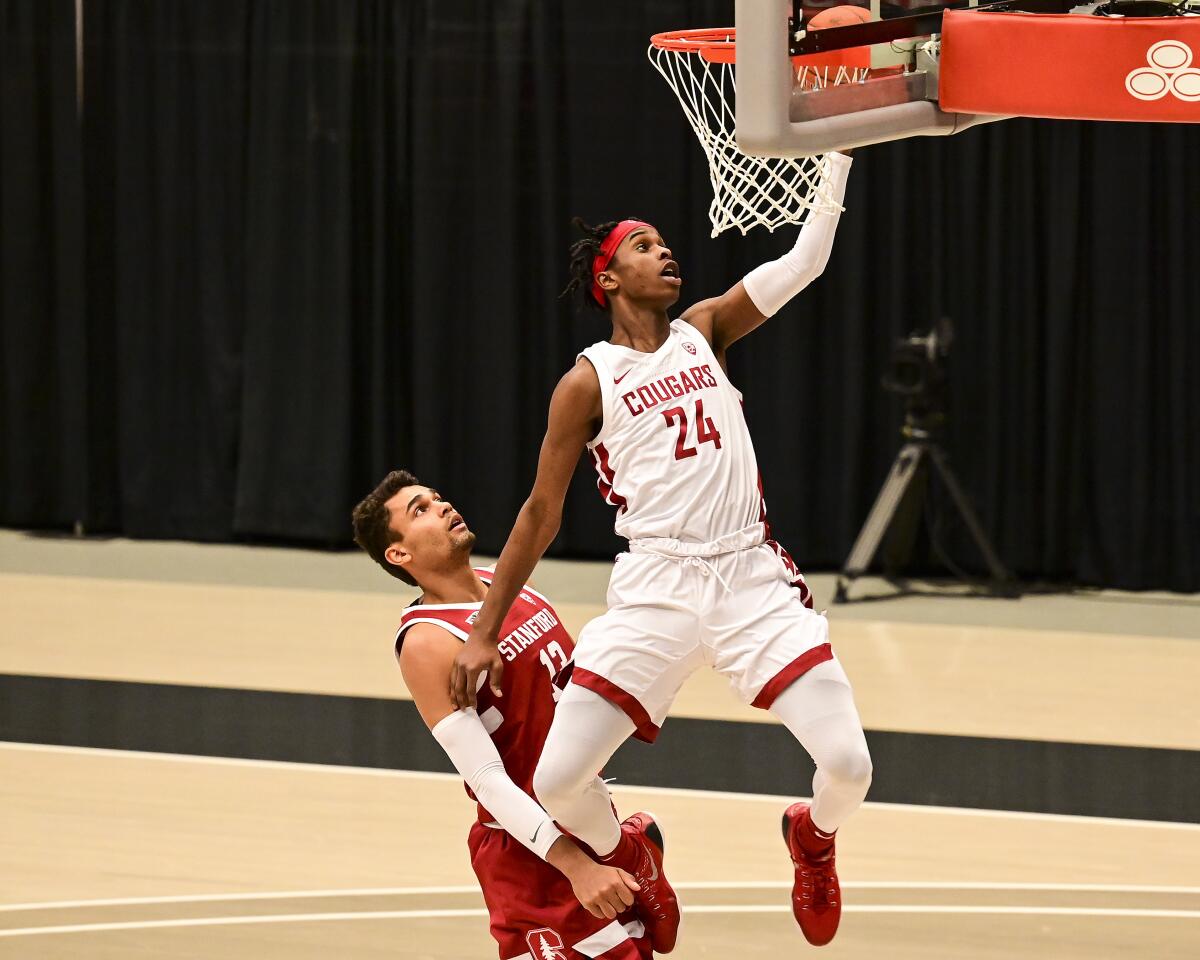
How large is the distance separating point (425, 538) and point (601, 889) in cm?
76

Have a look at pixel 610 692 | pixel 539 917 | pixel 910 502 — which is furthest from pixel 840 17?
pixel 910 502

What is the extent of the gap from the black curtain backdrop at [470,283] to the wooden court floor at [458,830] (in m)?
1.05

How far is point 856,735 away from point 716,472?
586mm

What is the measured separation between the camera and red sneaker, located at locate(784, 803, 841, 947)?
12.7 ft

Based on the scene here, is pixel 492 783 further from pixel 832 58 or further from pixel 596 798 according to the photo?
pixel 832 58

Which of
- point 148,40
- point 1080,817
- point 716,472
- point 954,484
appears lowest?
point 1080,817

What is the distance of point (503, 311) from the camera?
927cm

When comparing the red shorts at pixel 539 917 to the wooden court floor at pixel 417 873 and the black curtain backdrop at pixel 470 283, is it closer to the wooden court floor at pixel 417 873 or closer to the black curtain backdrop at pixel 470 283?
the wooden court floor at pixel 417 873

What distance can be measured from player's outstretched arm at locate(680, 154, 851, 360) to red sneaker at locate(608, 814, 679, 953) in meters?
1.04

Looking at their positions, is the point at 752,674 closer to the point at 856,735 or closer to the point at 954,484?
the point at 856,735

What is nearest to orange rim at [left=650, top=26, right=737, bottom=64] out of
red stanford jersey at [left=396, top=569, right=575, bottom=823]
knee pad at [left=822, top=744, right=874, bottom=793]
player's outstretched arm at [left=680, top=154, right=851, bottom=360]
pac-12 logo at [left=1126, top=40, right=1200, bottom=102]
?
player's outstretched arm at [left=680, top=154, right=851, bottom=360]

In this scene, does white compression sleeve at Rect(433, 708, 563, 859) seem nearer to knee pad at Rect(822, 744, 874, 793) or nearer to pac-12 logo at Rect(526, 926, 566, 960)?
pac-12 logo at Rect(526, 926, 566, 960)

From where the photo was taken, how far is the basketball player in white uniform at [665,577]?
143 inches

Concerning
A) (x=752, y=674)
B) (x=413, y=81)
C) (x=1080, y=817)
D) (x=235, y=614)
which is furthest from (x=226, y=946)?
(x=413, y=81)
